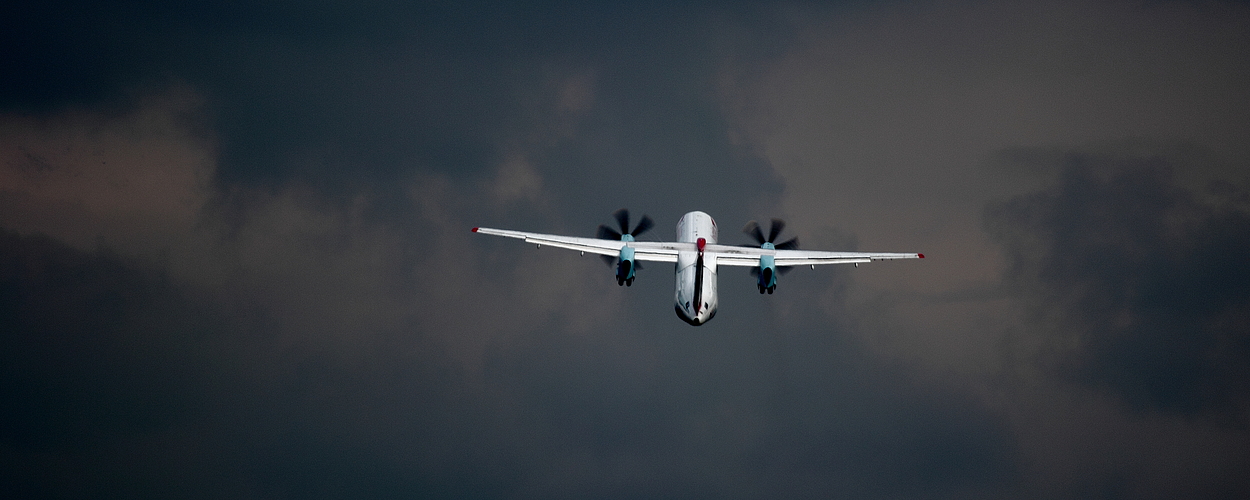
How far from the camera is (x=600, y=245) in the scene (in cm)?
10656

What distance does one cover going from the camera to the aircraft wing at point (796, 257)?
10450 centimetres

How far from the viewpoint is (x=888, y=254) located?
106125 mm

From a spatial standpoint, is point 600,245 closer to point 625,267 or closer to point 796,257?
point 625,267

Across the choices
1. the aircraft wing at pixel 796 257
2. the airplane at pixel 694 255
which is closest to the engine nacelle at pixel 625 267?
the airplane at pixel 694 255

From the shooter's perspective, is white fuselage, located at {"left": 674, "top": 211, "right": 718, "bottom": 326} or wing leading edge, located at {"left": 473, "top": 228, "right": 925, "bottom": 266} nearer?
white fuselage, located at {"left": 674, "top": 211, "right": 718, "bottom": 326}

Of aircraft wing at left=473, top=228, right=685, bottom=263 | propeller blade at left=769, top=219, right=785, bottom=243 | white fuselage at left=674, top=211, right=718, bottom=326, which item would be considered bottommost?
white fuselage at left=674, top=211, right=718, bottom=326

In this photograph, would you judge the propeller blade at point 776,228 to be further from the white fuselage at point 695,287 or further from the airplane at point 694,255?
the white fuselage at point 695,287

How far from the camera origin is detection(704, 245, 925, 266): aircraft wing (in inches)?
4114

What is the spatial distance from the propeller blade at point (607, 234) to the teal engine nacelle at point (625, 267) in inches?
150

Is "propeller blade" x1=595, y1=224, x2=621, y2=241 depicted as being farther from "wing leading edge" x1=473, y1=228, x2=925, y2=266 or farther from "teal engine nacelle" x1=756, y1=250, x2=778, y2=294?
"teal engine nacelle" x1=756, y1=250, x2=778, y2=294

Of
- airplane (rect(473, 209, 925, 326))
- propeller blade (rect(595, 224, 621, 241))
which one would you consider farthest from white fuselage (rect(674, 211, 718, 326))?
propeller blade (rect(595, 224, 621, 241))

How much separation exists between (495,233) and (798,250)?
31781 millimetres

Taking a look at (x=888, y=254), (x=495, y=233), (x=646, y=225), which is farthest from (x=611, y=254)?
(x=888, y=254)

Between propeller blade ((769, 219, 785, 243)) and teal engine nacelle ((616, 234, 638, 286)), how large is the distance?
1571 cm
